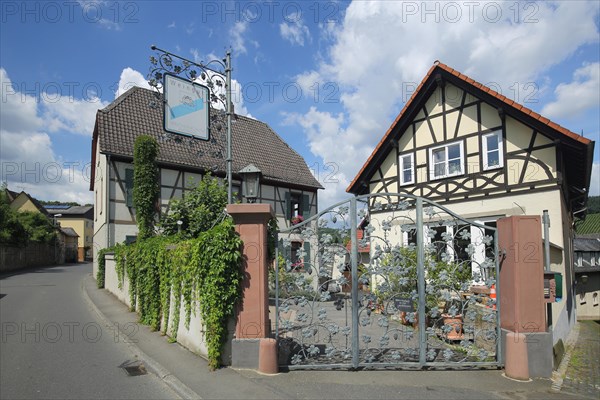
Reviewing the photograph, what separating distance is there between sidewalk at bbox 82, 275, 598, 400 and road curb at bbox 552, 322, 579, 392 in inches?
4.2

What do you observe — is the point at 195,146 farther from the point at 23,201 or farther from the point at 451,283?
the point at 23,201

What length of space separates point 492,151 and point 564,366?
21.6 ft

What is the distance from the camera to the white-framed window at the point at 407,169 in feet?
46.1

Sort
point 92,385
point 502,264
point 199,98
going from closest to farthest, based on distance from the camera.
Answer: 1. point 92,385
2. point 502,264
3. point 199,98

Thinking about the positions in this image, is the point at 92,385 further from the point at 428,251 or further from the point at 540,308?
the point at 540,308

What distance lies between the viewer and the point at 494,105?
11.9 m

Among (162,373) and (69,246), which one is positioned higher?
(69,246)

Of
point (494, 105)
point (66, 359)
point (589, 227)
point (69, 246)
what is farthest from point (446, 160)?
point (69, 246)

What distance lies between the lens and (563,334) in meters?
9.52

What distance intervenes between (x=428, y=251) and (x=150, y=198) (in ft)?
44.4

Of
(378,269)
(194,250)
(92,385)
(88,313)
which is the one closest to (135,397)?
(92,385)

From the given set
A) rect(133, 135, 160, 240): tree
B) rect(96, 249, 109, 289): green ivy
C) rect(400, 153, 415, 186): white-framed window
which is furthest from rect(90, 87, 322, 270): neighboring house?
rect(400, 153, 415, 186): white-framed window

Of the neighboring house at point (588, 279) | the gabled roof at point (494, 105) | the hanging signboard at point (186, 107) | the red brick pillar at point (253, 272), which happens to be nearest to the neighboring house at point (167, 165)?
the gabled roof at point (494, 105)

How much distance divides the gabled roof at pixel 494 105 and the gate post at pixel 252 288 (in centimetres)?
866
